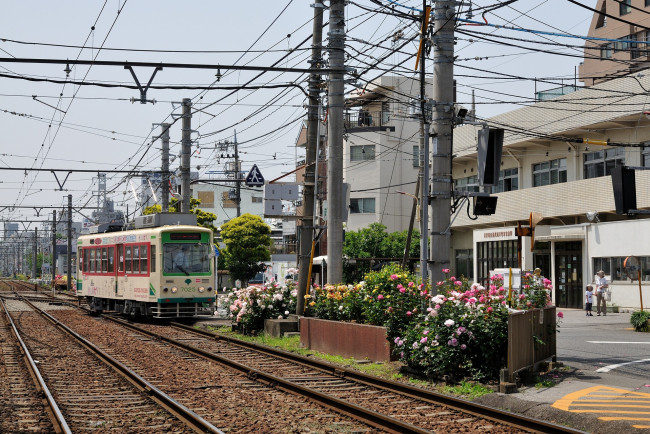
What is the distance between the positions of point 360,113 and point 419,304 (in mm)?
43094

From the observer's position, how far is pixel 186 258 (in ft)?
92.9

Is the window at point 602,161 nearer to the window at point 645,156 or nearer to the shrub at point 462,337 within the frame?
the window at point 645,156

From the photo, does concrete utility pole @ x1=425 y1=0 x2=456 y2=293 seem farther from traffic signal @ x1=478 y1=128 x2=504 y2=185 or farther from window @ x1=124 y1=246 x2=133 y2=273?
window @ x1=124 y1=246 x2=133 y2=273

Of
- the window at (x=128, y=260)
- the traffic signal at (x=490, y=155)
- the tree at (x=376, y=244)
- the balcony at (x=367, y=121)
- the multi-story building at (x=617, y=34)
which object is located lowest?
the window at (x=128, y=260)

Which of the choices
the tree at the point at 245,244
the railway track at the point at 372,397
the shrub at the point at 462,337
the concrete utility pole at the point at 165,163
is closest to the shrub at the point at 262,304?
the railway track at the point at 372,397

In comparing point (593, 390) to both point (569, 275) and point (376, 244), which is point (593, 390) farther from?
point (376, 244)

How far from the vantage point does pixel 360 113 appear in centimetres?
5738

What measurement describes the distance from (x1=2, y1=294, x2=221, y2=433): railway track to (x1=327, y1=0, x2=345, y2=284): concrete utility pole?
5.77 meters

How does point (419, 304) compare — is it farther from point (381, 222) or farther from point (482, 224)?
point (381, 222)

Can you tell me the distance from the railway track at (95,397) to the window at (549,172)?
2528 centimetres

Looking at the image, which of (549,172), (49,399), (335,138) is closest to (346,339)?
(335,138)

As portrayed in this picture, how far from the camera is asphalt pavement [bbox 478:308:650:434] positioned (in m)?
9.98

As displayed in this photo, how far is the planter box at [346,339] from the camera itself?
1587 cm

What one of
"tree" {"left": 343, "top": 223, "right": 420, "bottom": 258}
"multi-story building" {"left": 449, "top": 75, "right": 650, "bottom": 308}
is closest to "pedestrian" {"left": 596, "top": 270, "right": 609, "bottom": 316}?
"multi-story building" {"left": 449, "top": 75, "right": 650, "bottom": 308}
